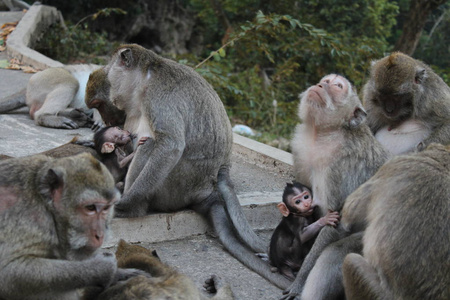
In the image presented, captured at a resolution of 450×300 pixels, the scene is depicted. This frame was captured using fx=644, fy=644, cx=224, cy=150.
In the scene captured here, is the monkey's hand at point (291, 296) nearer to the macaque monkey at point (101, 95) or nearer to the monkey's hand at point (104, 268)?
the monkey's hand at point (104, 268)

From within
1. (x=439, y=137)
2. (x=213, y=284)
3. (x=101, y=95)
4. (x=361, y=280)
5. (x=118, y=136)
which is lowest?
(x=213, y=284)

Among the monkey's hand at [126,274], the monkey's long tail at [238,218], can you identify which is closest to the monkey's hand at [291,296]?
the monkey's long tail at [238,218]

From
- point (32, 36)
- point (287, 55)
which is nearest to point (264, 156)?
point (287, 55)

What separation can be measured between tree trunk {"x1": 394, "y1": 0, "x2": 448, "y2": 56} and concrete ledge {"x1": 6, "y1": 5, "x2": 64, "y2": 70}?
242 inches

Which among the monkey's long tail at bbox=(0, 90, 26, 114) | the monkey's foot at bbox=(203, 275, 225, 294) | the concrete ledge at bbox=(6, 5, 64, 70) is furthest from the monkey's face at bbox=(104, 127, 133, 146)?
the concrete ledge at bbox=(6, 5, 64, 70)

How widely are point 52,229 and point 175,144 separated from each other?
1823mm

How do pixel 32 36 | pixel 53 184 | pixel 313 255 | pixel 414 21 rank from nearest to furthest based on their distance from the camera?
pixel 53 184
pixel 313 255
pixel 414 21
pixel 32 36

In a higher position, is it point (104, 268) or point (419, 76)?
point (419, 76)

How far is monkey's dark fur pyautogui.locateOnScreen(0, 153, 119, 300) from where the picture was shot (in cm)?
313

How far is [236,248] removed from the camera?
15.7 ft

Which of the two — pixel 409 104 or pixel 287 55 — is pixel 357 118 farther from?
pixel 287 55

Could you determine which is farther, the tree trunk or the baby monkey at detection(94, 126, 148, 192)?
the tree trunk

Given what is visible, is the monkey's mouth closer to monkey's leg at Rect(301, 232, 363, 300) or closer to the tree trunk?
monkey's leg at Rect(301, 232, 363, 300)

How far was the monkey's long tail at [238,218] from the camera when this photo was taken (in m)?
4.79
